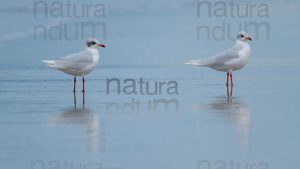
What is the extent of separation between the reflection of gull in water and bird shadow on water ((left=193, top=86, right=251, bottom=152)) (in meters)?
1.68

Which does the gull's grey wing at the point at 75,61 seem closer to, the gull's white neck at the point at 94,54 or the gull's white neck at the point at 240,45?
the gull's white neck at the point at 94,54

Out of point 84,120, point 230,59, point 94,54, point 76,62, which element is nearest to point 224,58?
point 230,59

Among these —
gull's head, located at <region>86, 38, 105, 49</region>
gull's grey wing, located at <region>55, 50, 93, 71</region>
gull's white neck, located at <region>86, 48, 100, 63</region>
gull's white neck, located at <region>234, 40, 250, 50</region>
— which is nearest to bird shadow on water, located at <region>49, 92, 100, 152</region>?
gull's grey wing, located at <region>55, 50, 93, 71</region>

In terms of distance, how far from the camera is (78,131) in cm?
1034

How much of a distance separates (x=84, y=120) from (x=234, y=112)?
227 centimetres

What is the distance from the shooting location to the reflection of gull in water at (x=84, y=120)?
9828 millimetres

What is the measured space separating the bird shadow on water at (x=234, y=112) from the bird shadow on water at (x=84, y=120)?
5.47 ft

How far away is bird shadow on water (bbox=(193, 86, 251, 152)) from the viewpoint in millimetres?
9898

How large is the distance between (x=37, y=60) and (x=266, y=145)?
1574cm

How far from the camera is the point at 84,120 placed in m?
11.4

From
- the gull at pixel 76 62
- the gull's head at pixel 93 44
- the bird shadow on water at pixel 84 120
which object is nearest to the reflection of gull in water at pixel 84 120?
the bird shadow on water at pixel 84 120

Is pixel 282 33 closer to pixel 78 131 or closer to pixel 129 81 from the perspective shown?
pixel 129 81

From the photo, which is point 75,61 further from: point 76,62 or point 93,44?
point 93,44

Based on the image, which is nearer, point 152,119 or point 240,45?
point 152,119
